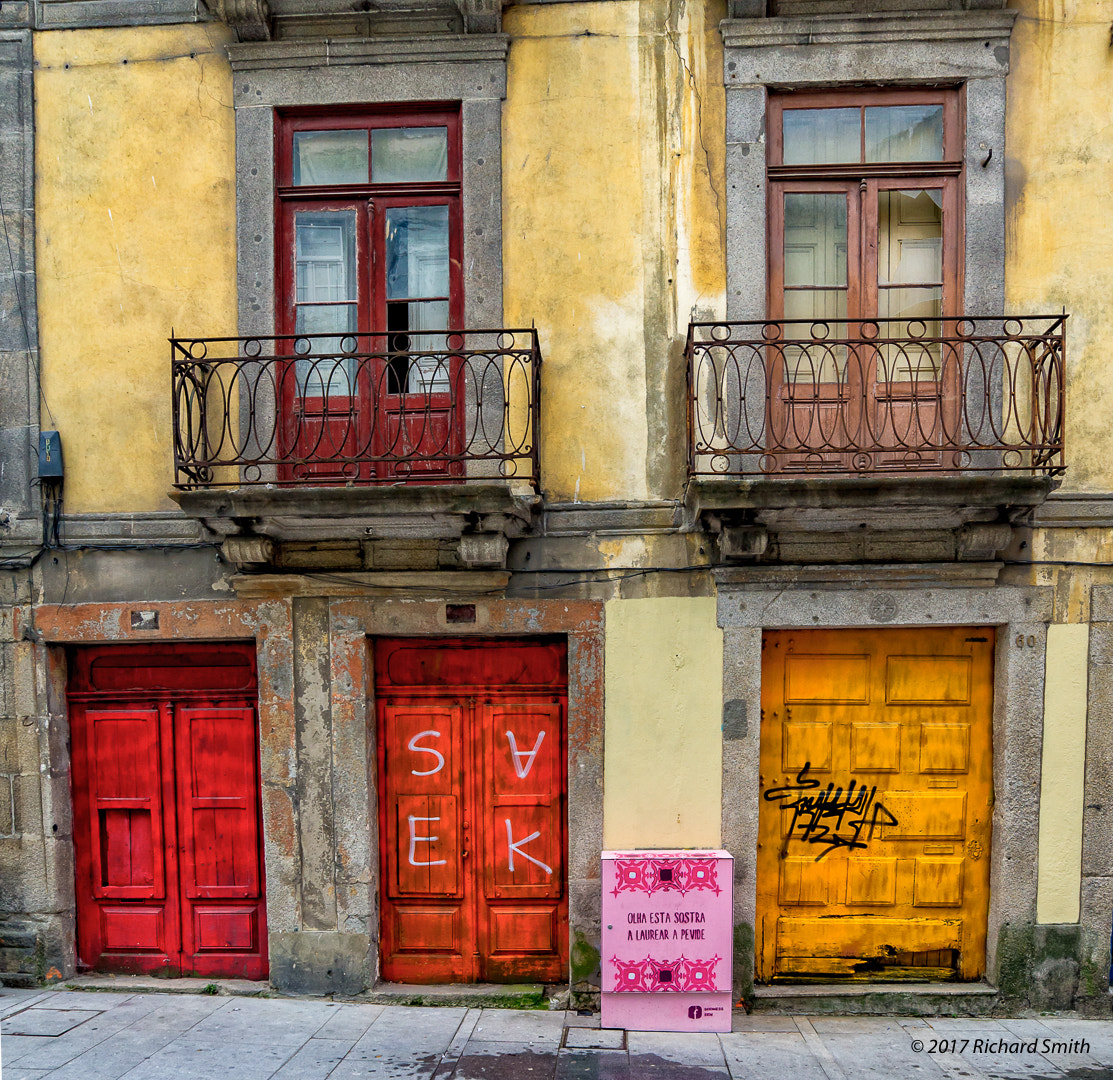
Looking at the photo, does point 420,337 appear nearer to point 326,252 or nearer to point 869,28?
point 326,252

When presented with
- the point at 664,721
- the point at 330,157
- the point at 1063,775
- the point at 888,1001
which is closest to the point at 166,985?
the point at 664,721

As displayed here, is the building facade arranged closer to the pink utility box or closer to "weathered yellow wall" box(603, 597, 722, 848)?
"weathered yellow wall" box(603, 597, 722, 848)

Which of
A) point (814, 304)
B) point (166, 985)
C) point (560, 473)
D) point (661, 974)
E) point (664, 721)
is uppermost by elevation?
point (814, 304)

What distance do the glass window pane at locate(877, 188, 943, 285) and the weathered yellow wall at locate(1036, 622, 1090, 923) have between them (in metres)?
2.56

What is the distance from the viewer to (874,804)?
5.84 m

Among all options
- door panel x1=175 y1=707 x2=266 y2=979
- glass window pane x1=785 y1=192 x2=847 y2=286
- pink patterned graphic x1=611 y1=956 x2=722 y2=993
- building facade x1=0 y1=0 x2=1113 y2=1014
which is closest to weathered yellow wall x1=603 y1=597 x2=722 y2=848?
building facade x1=0 y1=0 x2=1113 y2=1014

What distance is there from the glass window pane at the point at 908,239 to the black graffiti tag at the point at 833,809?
3446 millimetres

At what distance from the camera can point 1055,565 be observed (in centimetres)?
559

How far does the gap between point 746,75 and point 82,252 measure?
4.68 meters

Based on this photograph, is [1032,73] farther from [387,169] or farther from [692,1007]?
[692,1007]

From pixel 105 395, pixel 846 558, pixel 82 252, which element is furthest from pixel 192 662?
pixel 846 558

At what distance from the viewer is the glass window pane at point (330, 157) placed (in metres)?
5.94

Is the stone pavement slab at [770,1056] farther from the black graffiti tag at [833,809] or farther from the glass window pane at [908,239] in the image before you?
the glass window pane at [908,239]

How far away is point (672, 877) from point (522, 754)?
1296 mm
